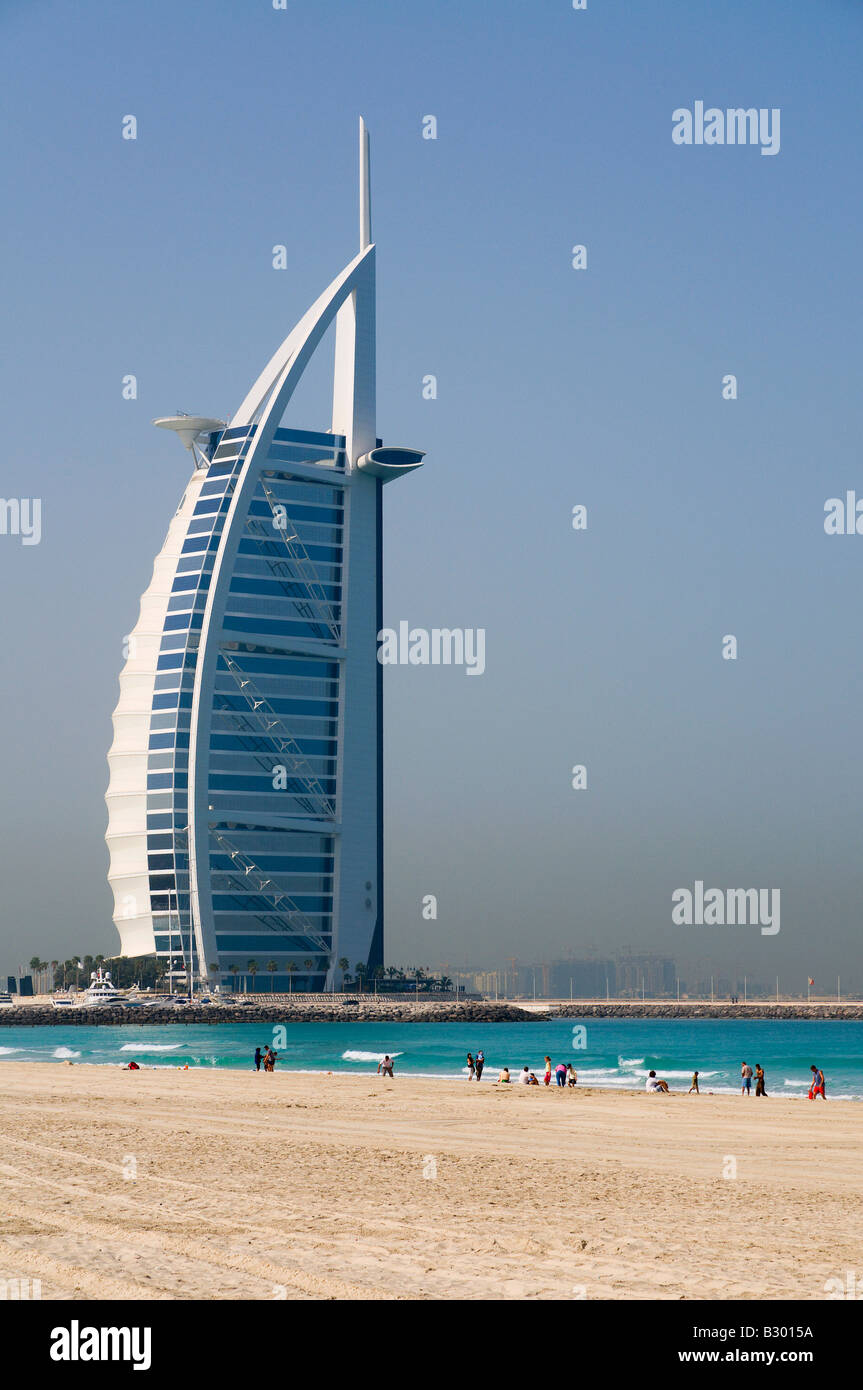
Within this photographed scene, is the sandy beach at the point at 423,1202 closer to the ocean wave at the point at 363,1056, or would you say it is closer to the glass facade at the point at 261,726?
the ocean wave at the point at 363,1056

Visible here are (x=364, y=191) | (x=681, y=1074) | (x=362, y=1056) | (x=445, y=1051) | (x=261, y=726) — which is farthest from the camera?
(x=364, y=191)

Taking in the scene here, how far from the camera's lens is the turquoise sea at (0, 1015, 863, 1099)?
69.7 meters

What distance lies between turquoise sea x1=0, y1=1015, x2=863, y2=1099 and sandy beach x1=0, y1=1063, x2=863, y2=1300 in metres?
28.0

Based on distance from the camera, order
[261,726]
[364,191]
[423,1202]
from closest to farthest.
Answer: [423,1202], [261,726], [364,191]

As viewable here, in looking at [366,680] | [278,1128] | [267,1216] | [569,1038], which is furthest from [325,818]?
[267,1216]

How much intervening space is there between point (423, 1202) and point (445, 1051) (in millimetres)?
75928

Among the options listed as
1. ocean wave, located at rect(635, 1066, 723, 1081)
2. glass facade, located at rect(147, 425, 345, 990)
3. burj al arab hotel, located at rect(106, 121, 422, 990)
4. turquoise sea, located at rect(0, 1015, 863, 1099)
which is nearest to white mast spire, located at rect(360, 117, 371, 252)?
burj al arab hotel, located at rect(106, 121, 422, 990)

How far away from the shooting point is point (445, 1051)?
9206cm

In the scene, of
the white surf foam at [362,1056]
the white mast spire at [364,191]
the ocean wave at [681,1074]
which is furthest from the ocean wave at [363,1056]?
the white mast spire at [364,191]

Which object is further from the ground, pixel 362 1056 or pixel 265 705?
pixel 265 705

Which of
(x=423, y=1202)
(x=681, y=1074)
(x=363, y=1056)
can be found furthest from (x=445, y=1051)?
(x=423, y=1202)

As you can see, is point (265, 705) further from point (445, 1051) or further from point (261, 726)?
point (445, 1051)

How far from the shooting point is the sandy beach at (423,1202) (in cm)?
1209
